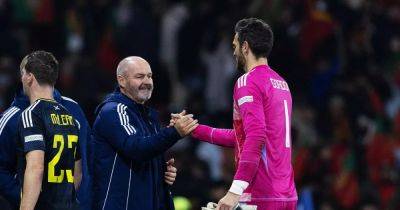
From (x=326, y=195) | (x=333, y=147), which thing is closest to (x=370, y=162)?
(x=333, y=147)

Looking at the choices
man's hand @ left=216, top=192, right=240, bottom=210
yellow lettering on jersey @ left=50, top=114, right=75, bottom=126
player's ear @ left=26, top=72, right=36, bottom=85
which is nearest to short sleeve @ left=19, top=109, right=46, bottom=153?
yellow lettering on jersey @ left=50, top=114, right=75, bottom=126

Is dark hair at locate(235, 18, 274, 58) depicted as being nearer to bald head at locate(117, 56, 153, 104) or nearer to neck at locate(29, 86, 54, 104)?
bald head at locate(117, 56, 153, 104)

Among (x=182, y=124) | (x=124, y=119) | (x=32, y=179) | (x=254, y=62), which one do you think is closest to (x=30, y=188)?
(x=32, y=179)

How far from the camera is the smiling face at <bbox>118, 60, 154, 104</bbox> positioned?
895cm

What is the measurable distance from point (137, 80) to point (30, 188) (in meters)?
1.34

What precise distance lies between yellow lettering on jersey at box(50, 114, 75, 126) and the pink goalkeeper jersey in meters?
1.21

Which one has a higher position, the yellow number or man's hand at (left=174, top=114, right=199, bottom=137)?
man's hand at (left=174, top=114, right=199, bottom=137)

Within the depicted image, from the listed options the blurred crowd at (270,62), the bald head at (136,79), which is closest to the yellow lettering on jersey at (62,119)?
the bald head at (136,79)

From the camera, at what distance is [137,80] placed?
8.95 meters

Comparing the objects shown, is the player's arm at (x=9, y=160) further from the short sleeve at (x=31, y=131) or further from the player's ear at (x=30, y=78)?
the player's ear at (x=30, y=78)

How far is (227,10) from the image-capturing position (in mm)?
17594

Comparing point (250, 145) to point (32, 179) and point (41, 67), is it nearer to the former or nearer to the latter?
point (32, 179)

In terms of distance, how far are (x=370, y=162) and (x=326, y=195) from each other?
1.80 m

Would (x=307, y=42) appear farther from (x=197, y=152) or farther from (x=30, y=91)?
(x=30, y=91)
